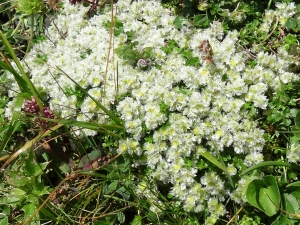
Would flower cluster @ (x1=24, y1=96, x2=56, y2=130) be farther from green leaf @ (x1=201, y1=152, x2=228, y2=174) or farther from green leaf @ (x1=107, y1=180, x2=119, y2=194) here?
green leaf @ (x1=201, y1=152, x2=228, y2=174)

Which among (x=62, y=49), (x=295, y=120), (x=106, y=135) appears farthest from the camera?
(x=62, y=49)

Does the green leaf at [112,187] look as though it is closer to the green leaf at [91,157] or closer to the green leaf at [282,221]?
the green leaf at [91,157]

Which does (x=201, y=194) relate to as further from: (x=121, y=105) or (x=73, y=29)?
(x=73, y=29)

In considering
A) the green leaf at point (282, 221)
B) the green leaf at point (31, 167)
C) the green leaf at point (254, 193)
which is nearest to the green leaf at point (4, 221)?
the green leaf at point (31, 167)

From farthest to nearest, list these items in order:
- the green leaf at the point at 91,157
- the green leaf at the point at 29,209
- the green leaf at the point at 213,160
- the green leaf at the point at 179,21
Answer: the green leaf at the point at 179,21
the green leaf at the point at 91,157
the green leaf at the point at 29,209
the green leaf at the point at 213,160

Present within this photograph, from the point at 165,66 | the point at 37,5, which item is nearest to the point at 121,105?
the point at 165,66

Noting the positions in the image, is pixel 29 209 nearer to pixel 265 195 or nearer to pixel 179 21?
pixel 265 195

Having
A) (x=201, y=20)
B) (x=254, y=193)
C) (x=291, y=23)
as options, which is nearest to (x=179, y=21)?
(x=201, y=20)

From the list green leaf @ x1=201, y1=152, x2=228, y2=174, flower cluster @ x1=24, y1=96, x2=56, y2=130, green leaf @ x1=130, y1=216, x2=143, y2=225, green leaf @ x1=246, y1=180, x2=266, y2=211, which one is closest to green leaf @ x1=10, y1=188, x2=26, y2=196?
flower cluster @ x1=24, y1=96, x2=56, y2=130
